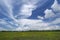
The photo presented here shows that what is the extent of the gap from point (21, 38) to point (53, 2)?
918 mm

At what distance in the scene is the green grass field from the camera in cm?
328

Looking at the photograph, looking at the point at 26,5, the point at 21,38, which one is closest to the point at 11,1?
the point at 26,5

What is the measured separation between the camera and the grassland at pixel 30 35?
328cm

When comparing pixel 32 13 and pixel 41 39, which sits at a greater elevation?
pixel 32 13

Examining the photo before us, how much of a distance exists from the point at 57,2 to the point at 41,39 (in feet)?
2.52

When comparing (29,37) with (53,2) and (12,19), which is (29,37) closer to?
(12,19)

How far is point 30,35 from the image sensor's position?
3330mm

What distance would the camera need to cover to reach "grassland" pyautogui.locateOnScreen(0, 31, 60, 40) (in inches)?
129

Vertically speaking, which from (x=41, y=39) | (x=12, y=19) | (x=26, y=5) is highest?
(x=26, y=5)

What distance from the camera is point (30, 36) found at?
3334mm

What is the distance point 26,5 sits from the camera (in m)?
3.29

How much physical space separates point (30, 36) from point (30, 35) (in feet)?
0.07

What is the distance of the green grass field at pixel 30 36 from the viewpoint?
10.8 ft

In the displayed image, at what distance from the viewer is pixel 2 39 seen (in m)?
3.30
